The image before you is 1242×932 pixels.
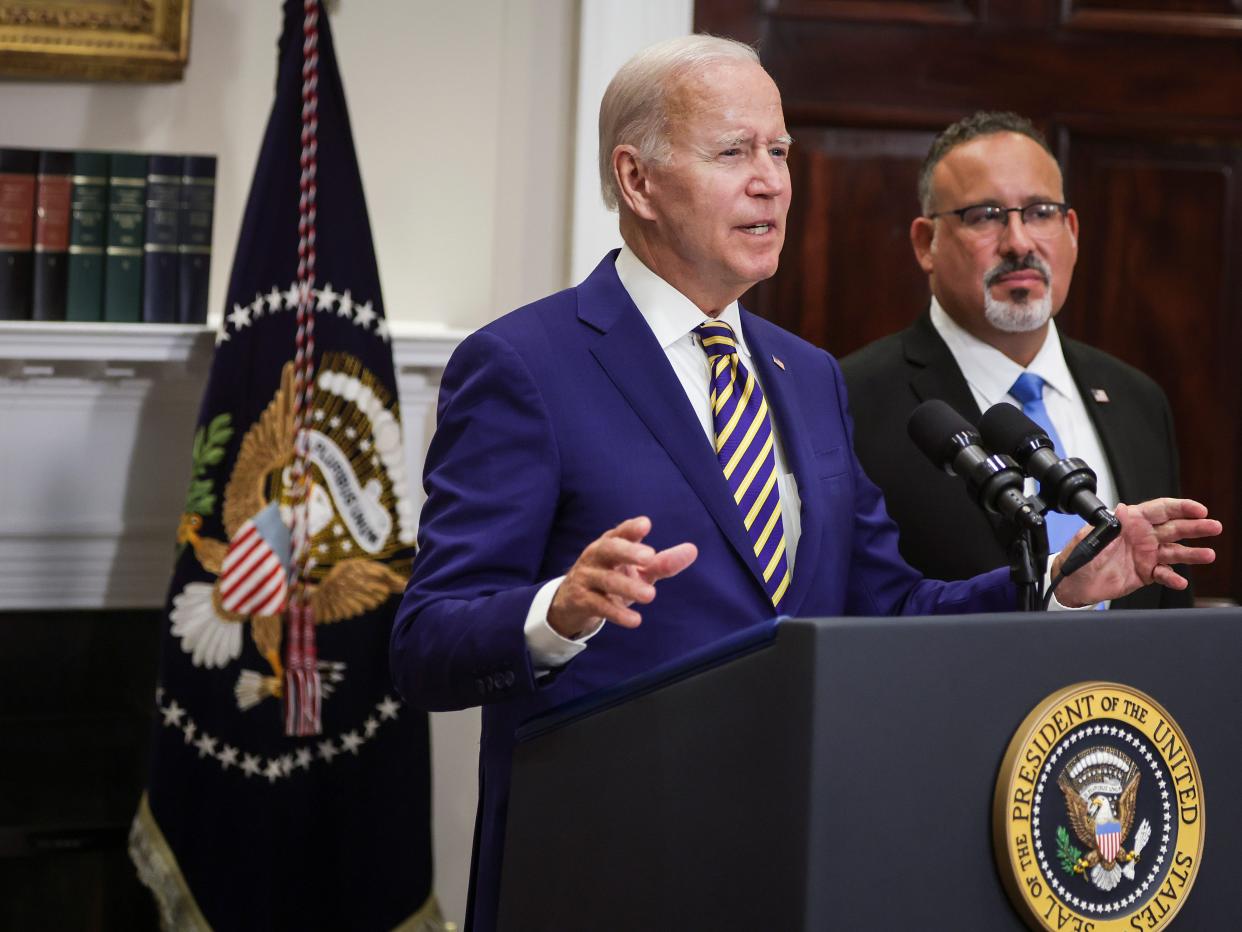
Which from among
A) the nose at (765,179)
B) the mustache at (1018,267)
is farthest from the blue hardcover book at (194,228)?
the nose at (765,179)

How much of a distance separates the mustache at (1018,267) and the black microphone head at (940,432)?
108 cm

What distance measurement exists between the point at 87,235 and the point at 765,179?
1751 millimetres

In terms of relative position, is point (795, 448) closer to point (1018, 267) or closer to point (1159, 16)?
point (1018, 267)

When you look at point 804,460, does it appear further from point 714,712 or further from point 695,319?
point 714,712

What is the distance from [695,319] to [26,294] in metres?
1.77

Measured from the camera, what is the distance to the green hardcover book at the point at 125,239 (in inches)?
118

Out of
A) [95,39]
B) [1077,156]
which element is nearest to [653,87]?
[95,39]

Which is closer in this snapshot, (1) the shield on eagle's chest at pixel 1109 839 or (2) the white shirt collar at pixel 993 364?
(1) the shield on eagle's chest at pixel 1109 839

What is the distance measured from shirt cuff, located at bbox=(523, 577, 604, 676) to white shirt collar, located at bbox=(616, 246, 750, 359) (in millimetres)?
443

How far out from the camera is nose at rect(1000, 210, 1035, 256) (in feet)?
8.52

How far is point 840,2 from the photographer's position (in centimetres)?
345

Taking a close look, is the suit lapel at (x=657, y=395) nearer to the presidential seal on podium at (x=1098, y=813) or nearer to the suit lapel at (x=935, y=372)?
the presidential seal on podium at (x=1098, y=813)

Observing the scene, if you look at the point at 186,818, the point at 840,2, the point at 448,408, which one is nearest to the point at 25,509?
the point at 186,818

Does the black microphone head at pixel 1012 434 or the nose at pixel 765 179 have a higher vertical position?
the nose at pixel 765 179
